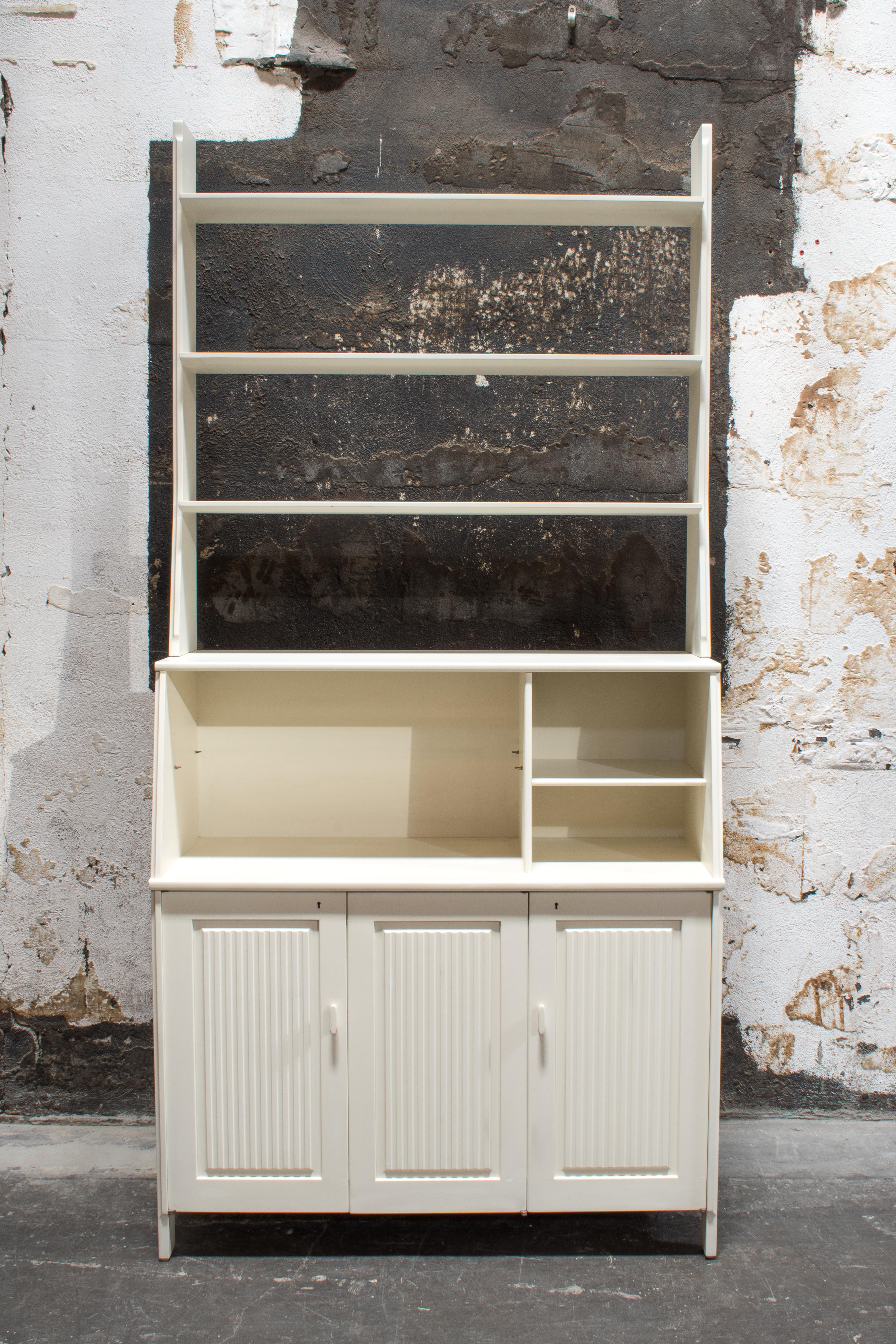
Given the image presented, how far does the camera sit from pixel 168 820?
73.7 inches

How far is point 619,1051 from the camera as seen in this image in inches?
72.6

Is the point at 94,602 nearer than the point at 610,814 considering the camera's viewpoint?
No

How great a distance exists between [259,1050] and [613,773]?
107 cm

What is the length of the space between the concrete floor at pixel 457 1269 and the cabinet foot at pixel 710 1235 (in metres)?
0.02

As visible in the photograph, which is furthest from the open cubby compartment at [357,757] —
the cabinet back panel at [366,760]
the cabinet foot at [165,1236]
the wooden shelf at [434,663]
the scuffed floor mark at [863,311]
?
the scuffed floor mark at [863,311]

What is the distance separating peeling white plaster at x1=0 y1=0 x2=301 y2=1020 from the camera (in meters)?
2.21

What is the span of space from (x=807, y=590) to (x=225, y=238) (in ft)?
6.31

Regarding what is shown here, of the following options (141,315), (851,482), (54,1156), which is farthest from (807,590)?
(54,1156)

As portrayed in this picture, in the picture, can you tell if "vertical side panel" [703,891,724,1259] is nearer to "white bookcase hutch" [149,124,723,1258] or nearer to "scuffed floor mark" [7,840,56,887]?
"white bookcase hutch" [149,124,723,1258]

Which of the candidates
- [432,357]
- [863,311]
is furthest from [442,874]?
[863,311]

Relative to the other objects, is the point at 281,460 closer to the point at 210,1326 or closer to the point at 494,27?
the point at 494,27

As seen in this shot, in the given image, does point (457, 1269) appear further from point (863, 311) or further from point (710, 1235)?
point (863, 311)

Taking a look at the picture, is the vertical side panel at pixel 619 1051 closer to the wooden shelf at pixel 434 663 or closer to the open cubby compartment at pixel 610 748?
the open cubby compartment at pixel 610 748

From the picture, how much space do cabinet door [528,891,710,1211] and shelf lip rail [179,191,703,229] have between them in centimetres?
162
